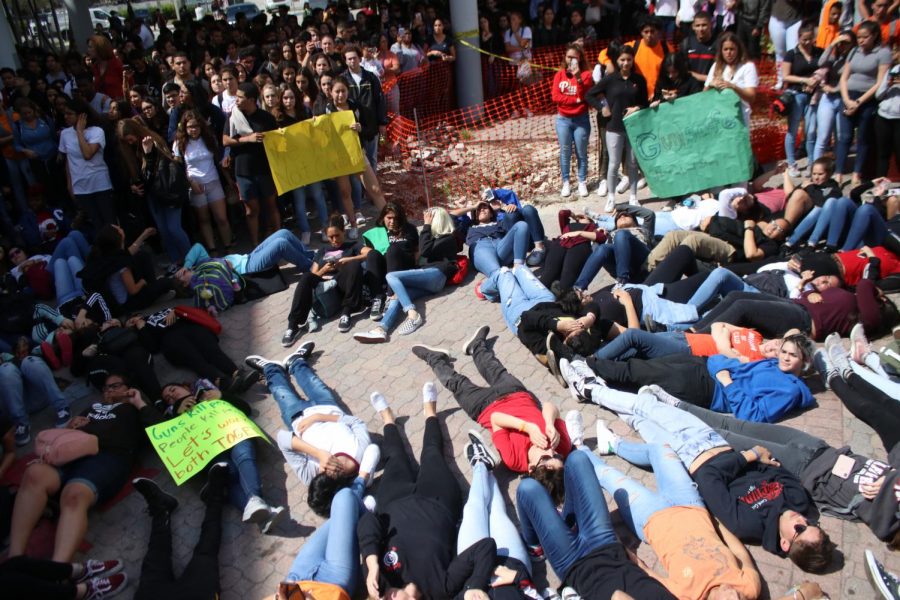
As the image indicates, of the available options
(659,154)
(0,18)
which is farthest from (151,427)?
(0,18)

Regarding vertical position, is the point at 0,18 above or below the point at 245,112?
above

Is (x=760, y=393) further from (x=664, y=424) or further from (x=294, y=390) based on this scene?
(x=294, y=390)

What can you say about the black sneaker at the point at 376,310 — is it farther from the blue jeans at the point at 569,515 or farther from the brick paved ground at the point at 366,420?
the blue jeans at the point at 569,515

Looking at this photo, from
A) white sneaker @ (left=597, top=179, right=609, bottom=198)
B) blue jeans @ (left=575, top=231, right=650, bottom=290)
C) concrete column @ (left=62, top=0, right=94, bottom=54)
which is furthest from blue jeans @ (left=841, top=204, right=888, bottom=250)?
concrete column @ (left=62, top=0, right=94, bottom=54)

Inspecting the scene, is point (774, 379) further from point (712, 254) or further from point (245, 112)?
point (245, 112)

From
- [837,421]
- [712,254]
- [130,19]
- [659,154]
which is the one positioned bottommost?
[837,421]

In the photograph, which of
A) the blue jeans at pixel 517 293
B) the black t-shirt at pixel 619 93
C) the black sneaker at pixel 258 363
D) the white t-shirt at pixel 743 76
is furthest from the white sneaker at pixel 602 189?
the black sneaker at pixel 258 363

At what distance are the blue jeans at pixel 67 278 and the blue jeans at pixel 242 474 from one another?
3.15m

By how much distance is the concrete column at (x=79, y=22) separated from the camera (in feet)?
50.4

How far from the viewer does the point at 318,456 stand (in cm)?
488

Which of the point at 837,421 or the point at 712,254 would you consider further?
the point at 712,254

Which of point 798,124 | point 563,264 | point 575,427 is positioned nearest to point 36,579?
point 575,427

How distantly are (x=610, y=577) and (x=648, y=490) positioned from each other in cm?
79

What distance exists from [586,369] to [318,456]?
2181 millimetres
